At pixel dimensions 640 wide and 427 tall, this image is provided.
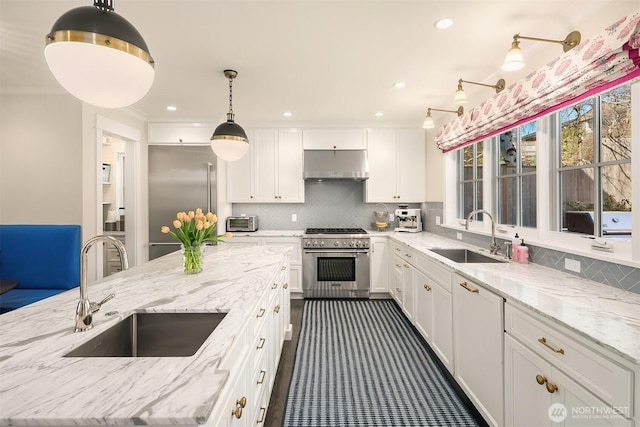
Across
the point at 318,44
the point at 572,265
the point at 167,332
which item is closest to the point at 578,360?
the point at 572,265

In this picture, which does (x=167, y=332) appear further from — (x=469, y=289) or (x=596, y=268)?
(x=596, y=268)

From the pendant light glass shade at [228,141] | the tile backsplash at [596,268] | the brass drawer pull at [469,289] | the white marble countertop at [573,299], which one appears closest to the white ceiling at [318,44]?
the pendant light glass shade at [228,141]

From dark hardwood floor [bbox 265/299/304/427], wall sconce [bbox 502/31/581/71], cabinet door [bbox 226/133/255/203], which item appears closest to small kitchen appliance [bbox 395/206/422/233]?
dark hardwood floor [bbox 265/299/304/427]

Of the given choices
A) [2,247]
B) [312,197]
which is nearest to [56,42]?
[2,247]

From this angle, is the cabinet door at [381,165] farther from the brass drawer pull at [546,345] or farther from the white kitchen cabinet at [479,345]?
the brass drawer pull at [546,345]

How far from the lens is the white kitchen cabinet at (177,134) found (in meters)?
4.14

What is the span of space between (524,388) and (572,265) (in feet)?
2.97

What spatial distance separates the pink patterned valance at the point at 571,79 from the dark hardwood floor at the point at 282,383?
2.60 metres

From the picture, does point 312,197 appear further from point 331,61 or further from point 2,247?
point 2,247

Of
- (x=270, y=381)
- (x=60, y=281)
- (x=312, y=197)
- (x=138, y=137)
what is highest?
(x=138, y=137)

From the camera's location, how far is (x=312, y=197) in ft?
15.4

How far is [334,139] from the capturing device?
4355 mm

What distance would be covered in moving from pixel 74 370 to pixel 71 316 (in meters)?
0.52

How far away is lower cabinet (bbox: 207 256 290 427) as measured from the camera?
955 mm
